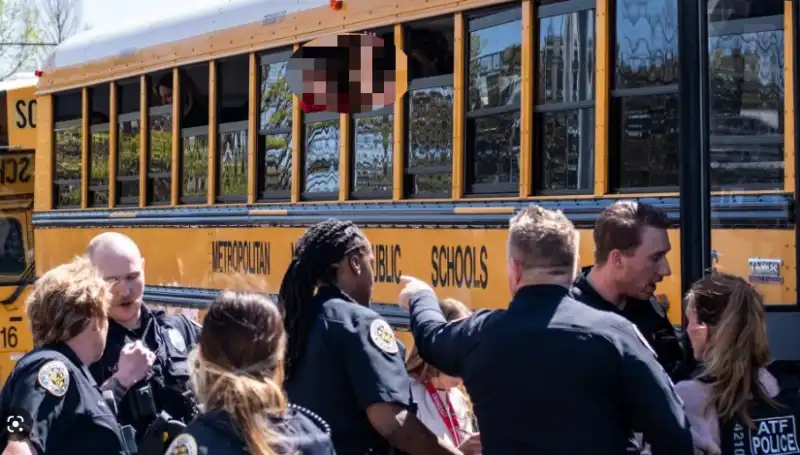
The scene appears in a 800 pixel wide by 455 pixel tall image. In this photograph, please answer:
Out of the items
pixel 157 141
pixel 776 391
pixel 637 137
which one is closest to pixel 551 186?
pixel 637 137

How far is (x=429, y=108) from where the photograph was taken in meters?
6.22

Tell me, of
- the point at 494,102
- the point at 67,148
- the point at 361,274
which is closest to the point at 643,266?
the point at 361,274

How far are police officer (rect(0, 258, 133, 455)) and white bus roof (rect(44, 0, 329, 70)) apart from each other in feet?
12.2

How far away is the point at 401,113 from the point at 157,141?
8.51ft

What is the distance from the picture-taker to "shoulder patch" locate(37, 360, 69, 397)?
3230 mm

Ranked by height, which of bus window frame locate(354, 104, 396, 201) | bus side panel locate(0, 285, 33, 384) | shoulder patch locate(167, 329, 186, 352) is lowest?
bus side panel locate(0, 285, 33, 384)

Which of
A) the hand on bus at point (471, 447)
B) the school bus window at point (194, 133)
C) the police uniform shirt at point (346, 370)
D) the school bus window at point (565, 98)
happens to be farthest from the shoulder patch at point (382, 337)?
the school bus window at point (194, 133)

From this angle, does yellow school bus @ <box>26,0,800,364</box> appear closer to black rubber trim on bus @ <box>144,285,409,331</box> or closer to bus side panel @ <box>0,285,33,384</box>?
black rubber trim on bus @ <box>144,285,409,331</box>

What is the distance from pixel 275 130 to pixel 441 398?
347 cm

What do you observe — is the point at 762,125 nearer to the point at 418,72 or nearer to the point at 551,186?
the point at 551,186

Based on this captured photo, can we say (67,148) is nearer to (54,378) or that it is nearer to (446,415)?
(446,415)

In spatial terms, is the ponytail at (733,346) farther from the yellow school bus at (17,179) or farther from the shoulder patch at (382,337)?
the yellow school bus at (17,179)

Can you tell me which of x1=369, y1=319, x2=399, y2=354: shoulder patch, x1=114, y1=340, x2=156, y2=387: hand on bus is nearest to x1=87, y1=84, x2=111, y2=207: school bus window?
x1=114, y1=340, x2=156, y2=387: hand on bus

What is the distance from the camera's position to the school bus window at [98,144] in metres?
9.20
